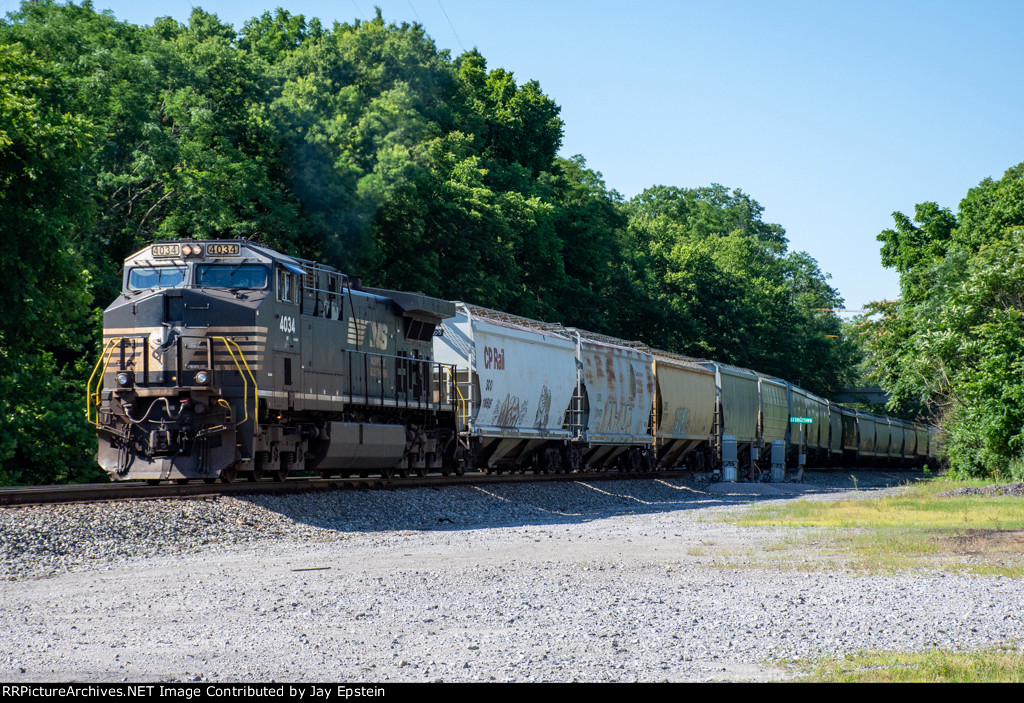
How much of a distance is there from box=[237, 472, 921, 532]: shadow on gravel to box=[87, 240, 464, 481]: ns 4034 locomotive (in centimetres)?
101

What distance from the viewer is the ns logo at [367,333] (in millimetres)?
20875

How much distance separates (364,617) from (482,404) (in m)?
16.4

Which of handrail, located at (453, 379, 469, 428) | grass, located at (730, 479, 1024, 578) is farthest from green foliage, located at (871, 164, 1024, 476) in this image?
handrail, located at (453, 379, 469, 428)

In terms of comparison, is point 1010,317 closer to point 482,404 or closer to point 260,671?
point 482,404

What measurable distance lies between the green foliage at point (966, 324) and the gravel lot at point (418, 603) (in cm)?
1970

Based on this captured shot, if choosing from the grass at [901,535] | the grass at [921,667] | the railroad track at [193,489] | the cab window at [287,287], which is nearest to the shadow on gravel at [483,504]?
the railroad track at [193,489]

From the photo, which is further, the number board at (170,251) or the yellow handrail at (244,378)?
the number board at (170,251)

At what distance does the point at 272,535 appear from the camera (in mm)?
15359

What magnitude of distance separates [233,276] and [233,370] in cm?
174

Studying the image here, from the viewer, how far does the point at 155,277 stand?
18297mm

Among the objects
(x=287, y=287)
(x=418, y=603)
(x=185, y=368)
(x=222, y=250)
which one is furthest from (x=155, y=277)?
(x=418, y=603)

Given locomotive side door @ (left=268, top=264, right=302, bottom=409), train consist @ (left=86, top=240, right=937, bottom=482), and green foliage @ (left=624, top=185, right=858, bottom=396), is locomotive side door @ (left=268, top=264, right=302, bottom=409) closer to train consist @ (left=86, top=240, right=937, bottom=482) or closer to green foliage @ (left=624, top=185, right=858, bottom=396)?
train consist @ (left=86, top=240, right=937, bottom=482)

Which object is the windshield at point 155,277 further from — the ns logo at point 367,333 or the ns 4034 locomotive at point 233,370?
the ns logo at point 367,333

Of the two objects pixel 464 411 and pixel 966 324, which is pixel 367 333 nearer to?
pixel 464 411
